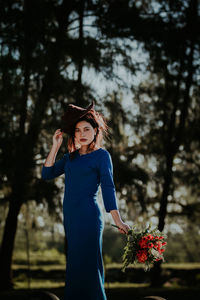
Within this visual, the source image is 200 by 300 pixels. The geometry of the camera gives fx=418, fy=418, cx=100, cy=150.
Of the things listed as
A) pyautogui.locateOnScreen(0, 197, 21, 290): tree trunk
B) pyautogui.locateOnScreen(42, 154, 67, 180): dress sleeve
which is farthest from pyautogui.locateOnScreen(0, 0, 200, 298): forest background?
pyautogui.locateOnScreen(42, 154, 67, 180): dress sleeve

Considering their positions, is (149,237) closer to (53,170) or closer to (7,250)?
(53,170)

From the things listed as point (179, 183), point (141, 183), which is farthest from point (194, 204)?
point (141, 183)

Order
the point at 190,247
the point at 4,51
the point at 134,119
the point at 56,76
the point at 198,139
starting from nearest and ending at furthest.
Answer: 1. the point at 4,51
2. the point at 56,76
3. the point at 134,119
4. the point at 198,139
5. the point at 190,247

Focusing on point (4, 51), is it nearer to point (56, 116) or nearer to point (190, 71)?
point (56, 116)

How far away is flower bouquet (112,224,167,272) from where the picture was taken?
9.18 ft

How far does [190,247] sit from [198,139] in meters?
10.0

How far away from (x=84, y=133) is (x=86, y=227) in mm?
674

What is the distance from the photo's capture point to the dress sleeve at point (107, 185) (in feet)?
9.13

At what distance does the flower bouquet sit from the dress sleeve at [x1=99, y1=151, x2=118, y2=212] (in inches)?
8.6

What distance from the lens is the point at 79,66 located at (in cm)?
759

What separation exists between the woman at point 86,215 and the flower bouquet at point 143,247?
0.37 ft

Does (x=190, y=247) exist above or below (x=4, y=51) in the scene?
below

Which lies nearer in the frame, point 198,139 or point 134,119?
point 134,119

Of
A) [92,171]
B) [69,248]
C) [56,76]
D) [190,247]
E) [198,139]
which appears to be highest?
[56,76]
